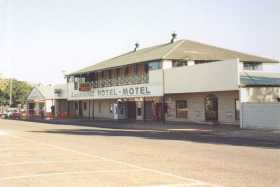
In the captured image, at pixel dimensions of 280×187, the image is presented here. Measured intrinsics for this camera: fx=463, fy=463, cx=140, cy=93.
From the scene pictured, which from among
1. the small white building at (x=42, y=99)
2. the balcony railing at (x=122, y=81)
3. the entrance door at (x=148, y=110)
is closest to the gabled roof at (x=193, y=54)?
the balcony railing at (x=122, y=81)

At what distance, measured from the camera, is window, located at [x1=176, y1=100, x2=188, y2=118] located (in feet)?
125

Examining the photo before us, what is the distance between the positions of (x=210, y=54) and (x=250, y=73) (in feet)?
25.7

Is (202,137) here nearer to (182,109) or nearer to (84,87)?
(182,109)

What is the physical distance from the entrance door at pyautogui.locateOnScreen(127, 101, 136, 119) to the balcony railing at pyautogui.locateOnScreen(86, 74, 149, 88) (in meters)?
2.86

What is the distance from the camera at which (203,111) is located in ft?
118

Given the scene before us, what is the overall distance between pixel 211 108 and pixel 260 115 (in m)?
7.10

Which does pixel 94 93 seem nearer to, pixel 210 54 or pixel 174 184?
pixel 210 54

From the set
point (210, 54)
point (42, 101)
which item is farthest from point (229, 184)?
point (42, 101)

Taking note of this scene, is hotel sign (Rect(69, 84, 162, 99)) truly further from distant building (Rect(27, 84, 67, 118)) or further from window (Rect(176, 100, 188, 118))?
distant building (Rect(27, 84, 67, 118))

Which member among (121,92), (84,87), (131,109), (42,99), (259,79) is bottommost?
(131,109)

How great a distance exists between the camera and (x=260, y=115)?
28.8 metres

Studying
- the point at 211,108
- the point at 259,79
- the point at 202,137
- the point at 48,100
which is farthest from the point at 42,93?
the point at 202,137

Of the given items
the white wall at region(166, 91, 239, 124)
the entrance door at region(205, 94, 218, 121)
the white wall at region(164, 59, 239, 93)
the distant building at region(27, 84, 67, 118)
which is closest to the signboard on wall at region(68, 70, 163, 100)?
the white wall at region(164, 59, 239, 93)

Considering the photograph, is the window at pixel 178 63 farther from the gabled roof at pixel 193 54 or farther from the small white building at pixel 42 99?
the small white building at pixel 42 99
